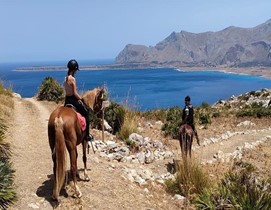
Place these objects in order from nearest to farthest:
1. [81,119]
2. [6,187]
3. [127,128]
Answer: [6,187] < [81,119] < [127,128]

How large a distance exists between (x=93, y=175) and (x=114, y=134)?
6.40 metres

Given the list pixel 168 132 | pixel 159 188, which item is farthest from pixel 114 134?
→ pixel 159 188

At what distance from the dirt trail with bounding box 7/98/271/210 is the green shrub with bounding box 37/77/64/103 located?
10377 millimetres

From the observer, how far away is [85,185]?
8.83 meters

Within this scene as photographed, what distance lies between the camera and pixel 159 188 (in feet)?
34.0

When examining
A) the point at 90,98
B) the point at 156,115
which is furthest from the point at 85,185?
the point at 156,115

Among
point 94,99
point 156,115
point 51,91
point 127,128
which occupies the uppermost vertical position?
point 94,99

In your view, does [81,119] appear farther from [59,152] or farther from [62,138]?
[59,152]

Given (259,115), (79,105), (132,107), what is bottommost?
(259,115)

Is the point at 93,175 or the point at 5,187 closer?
the point at 5,187

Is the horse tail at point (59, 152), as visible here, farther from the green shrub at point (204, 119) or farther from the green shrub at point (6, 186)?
the green shrub at point (204, 119)

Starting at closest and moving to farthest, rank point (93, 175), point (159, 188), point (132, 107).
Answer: point (93, 175)
point (159, 188)
point (132, 107)

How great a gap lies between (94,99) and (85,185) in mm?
2107

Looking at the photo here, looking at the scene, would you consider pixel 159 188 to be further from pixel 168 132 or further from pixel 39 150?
pixel 168 132
